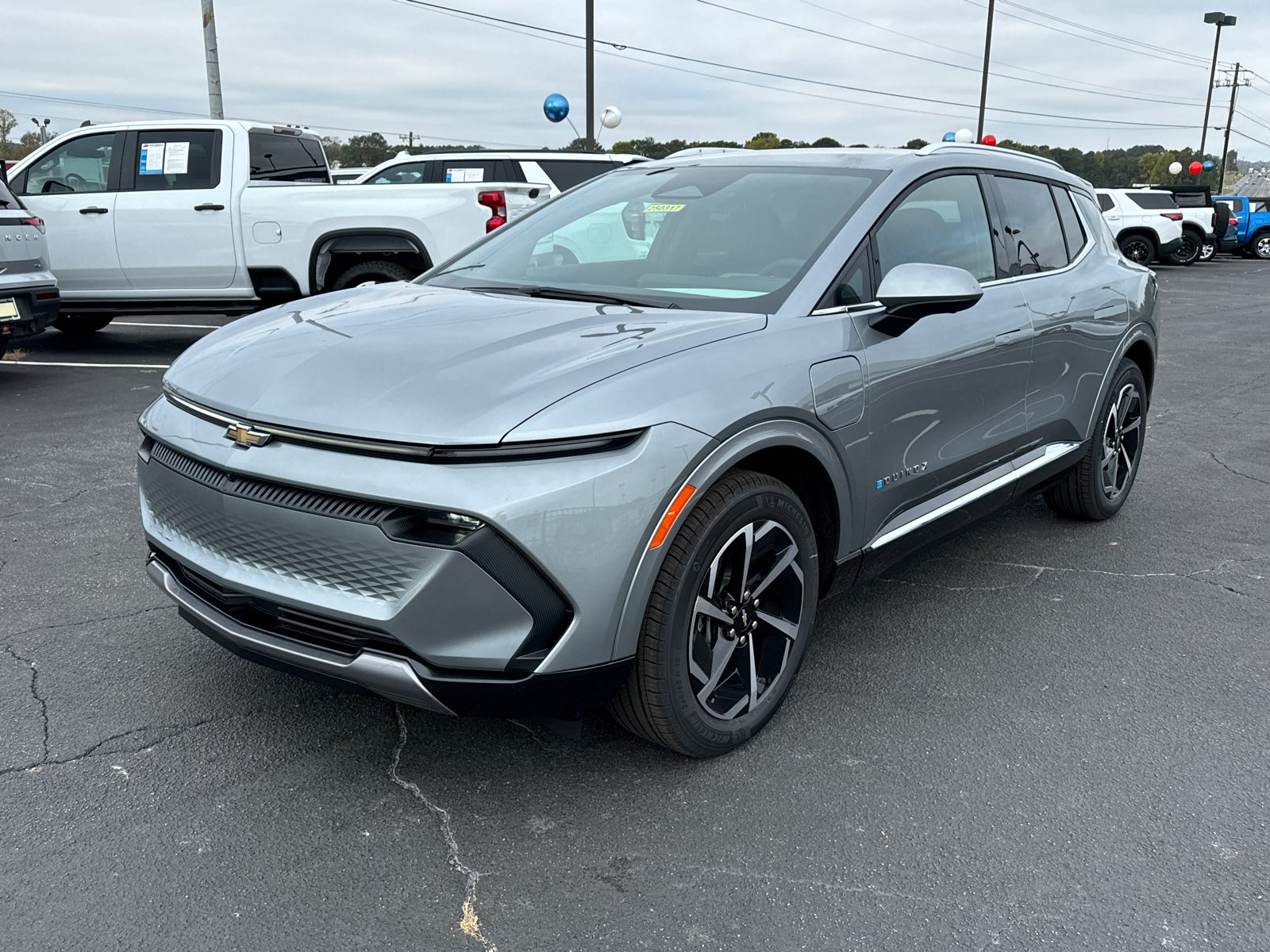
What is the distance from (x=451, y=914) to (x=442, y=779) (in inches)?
21.7

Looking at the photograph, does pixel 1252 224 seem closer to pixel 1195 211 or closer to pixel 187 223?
pixel 1195 211

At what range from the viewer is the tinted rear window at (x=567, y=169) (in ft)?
43.1

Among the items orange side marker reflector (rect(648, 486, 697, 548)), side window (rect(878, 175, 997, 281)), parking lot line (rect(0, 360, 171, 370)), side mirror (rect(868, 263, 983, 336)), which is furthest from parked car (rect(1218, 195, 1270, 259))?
orange side marker reflector (rect(648, 486, 697, 548))

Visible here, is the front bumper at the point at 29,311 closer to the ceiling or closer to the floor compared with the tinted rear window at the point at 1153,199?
closer to the floor

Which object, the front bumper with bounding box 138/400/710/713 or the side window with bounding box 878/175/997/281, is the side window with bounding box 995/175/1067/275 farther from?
the front bumper with bounding box 138/400/710/713

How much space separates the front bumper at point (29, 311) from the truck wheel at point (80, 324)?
123 inches

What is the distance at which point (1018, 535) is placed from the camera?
5004 millimetres

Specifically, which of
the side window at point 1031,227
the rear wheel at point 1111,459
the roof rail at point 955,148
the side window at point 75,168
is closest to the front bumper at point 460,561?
the roof rail at point 955,148

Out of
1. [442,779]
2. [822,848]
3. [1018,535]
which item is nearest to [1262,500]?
[1018,535]

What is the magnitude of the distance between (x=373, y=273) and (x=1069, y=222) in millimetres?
6338

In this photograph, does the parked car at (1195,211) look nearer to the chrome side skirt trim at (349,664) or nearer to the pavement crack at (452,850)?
the pavement crack at (452,850)

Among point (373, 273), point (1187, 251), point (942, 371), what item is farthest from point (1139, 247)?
point (942, 371)

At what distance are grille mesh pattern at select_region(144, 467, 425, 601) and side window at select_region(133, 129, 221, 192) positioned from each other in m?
7.99

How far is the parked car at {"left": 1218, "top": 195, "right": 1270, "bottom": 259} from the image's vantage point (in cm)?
2967
